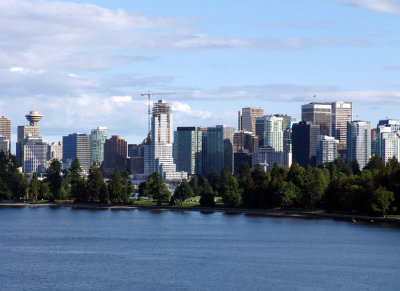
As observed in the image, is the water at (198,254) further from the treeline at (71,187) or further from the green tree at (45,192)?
the green tree at (45,192)

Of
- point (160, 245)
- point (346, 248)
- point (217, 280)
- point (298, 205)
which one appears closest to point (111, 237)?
point (160, 245)

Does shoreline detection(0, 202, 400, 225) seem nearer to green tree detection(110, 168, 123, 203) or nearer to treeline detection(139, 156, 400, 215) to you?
treeline detection(139, 156, 400, 215)

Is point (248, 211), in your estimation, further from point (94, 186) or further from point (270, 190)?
point (94, 186)

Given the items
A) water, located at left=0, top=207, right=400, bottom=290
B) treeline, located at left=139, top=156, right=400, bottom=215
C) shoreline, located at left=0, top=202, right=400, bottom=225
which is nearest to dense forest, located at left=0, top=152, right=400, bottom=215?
treeline, located at left=139, top=156, right=400, bottom=215

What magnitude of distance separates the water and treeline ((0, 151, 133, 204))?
35.7 m

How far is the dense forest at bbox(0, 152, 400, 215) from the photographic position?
409 feet

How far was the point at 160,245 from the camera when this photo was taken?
9444 cm

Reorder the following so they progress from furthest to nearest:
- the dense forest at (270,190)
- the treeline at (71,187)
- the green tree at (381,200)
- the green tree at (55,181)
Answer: the green tree at (55,181)
the treeline at (71,187)
the dense forest at (270,190)
the green tree at (381,200)

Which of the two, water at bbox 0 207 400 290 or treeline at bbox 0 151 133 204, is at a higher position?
treeline at bbox 0 151 133 204

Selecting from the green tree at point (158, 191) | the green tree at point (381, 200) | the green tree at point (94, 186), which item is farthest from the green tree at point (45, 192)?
the green tree at point (381, 200)

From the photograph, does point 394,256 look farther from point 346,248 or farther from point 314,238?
point 314,238

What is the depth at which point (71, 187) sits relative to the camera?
594 ft

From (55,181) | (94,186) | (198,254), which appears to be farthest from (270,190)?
(198,254)

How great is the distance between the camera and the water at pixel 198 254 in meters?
69.6
